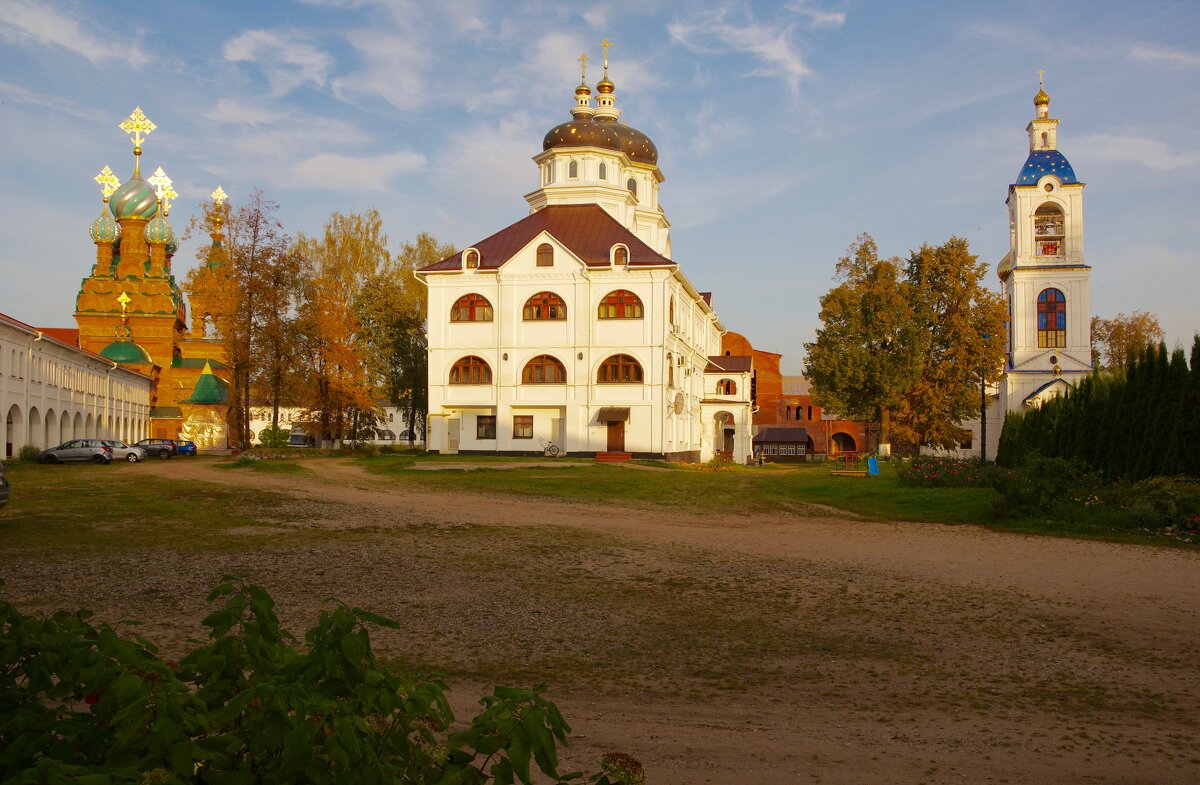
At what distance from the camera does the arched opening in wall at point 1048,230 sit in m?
55.2

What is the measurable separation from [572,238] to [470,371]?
876 centimetres

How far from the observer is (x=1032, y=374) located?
54.4m

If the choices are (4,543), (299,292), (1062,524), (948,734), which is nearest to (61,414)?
(299,292)

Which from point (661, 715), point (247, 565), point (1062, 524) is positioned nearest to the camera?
point (661, 715)

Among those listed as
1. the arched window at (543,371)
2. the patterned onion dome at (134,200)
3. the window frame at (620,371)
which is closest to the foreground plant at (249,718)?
the window frame at (620,371)

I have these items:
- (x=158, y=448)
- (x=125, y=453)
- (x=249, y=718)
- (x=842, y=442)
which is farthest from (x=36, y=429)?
(x=842, y=442)

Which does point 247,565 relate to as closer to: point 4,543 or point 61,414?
point 4,543

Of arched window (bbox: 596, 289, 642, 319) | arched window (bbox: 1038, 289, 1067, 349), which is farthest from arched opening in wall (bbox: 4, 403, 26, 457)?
arched window (bbox: 1038, 289, 1067, 349)

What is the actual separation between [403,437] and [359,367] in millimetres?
37201

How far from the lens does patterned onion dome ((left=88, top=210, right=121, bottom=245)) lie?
78.6m

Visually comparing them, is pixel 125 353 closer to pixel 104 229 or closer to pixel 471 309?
pixel 104 229

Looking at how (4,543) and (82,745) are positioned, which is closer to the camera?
(82,745)

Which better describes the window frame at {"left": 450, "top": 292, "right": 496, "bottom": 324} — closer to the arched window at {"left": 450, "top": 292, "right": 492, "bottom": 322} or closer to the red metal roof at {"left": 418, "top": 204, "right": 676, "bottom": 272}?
the arched window at {"left": 450, "top": 292, "right": 492, "bottom": 322}

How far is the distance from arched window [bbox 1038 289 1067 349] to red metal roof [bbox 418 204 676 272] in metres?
24.4
